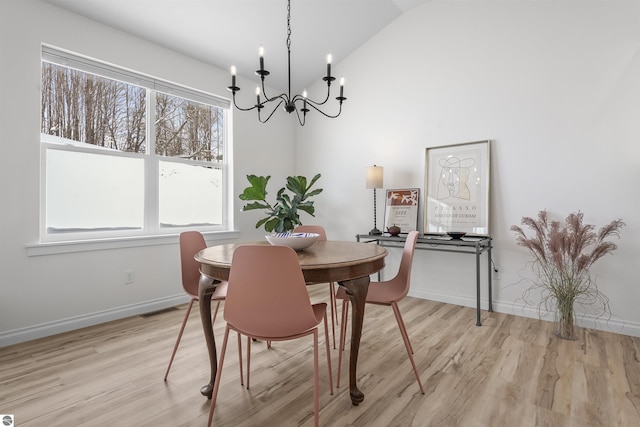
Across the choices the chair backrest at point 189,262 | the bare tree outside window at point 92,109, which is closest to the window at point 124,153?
the bare tree outside window at point 92,109

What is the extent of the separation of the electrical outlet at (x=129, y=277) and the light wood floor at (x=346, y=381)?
1.43 ft

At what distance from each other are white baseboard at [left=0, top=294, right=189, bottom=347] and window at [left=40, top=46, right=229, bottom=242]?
69cm

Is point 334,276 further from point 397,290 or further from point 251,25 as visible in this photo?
point 251,25

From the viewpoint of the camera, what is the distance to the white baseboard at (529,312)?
8.86ft

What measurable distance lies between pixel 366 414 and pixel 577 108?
3028mm

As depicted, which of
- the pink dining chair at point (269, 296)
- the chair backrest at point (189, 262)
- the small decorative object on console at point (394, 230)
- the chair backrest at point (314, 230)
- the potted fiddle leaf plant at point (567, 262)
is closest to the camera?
the pink dining chair at point (269, 296)

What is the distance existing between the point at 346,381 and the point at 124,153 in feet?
9.34

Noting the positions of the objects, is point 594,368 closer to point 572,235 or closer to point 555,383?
point 555,383

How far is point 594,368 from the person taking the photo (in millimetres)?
2113

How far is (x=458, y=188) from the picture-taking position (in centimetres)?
347

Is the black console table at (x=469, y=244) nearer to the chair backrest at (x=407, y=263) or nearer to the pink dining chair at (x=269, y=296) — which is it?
the chair backrest at (x=407, y=263)

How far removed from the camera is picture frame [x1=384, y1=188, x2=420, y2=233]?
12.3 feet

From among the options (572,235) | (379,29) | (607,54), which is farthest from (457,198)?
(379,29)

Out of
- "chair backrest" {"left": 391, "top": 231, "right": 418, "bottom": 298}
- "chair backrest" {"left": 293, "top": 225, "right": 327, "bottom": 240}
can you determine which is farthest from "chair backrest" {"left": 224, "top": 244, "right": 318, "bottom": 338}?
"chair backrest" {"left": 293, "top": 225, "right": 327, "bottom": 240}
